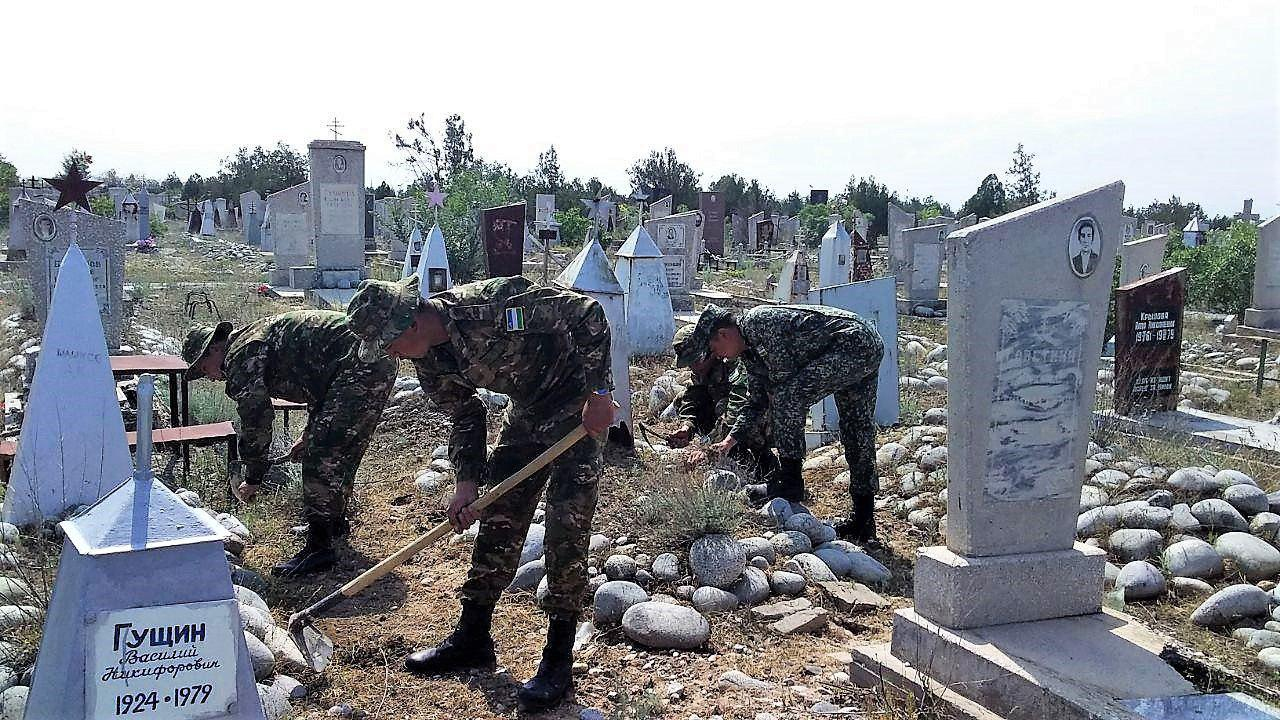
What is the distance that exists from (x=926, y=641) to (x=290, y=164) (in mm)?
53737

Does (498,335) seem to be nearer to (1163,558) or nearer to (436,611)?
(436,611)

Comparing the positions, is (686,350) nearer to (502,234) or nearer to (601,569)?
(601,569)

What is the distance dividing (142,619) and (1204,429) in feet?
25.3

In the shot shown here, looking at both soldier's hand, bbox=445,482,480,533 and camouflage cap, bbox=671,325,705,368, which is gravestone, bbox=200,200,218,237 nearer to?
camouflage cap, bbox=671,325,705,368

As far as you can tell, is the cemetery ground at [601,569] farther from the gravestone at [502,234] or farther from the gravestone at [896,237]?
the gravestone at [896,237]

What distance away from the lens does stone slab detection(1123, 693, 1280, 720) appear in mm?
3053

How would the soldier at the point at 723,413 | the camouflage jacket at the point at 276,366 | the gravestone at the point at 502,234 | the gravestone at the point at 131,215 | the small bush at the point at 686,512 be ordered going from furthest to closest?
1. the gravestone at the point at 131,215
2. the gravestone at the point at 502,234
3. the soldier at the point at 723,413
4. the camouflage jacket at the point at 276,366
5. the small bush at the point at 686,512

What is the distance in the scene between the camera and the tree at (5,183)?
30734mm

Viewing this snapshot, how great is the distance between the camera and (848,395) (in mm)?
5523

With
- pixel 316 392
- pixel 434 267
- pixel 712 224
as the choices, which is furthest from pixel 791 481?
pixel 712 224

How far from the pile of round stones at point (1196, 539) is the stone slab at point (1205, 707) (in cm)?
62

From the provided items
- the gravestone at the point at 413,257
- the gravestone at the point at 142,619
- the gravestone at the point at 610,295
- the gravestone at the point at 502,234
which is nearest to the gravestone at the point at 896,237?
the gravestone at the point at 413,257

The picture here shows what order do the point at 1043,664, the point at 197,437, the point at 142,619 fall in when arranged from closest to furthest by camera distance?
1. the point at 142,619
2. the point at 1043,664
3. the point at 197,437

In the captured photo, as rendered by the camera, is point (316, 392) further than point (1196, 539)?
Yes
